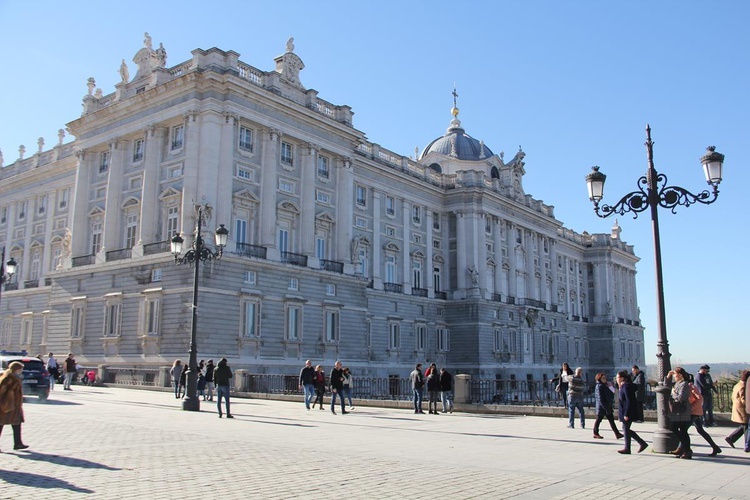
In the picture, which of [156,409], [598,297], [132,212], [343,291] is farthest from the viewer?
[598,297]

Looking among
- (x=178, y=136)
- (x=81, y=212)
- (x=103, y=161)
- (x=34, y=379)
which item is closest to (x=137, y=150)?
(x=103, y=161)

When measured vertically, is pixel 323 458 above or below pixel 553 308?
below

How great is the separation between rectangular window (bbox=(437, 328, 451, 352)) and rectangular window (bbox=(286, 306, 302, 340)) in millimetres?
Result: 22513

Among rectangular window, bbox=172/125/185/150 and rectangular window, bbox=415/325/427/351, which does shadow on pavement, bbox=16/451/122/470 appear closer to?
rectangular window, bbox=172/125/185/150

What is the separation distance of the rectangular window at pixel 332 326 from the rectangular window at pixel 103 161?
17.9 m

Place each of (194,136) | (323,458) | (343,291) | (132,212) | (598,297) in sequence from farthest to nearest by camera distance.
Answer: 1. (598,297)
2. (343,291)
3. (132,212)
4. (194,136)
5. (323,458)

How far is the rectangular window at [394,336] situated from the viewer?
2212 inches

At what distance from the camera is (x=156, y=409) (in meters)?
23.5

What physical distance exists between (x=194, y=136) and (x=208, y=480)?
3271cm

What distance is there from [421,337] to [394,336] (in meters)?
4.34

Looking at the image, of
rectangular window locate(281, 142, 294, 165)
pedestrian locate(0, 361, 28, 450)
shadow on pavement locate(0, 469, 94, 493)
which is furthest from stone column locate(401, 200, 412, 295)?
shadow on pavement locate(0, 469, 94, 493)

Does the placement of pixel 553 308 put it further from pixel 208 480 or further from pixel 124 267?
pixel 208 480

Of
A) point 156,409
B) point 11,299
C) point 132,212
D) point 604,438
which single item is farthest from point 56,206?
point 604,438

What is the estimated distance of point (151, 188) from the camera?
137ft
